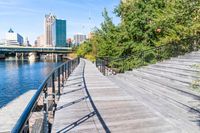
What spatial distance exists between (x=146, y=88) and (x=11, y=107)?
15.3m

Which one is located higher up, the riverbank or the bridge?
the bridge

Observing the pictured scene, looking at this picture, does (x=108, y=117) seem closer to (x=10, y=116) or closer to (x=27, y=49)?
(x=10, y=116)

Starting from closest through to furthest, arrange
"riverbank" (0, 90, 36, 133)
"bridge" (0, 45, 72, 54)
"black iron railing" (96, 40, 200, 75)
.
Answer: "riverbank" (0, 90, 36, 133)
"black iron railing" (96, 40, 200, 75)
"bridge" (0, 45, 72, 54)

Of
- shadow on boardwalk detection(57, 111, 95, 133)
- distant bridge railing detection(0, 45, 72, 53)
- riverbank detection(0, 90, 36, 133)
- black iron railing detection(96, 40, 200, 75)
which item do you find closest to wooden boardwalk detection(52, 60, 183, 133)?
shadow on boardwalk detection(57, 111, 95, 133)

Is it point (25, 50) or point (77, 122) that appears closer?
point (77, 122)

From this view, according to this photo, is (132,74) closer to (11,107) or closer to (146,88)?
(146,88)

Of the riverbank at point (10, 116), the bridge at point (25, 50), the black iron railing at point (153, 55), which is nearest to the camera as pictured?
the riverbank at point (10, 116)

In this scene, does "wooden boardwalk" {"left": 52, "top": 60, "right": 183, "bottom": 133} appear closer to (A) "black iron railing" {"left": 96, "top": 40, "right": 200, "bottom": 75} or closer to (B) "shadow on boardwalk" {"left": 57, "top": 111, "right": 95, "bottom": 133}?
(B) "shadow on boardwalk" {"left": 57, "top": 111, "right": 95, "bottom": 133}

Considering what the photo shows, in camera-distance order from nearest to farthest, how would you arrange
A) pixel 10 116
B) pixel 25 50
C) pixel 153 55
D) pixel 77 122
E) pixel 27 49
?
pixel 77 122 → pixel 10 116 → pixel 153 55 → pixel 25 50 → pixel 27 49

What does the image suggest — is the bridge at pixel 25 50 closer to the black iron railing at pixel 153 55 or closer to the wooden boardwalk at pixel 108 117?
the black iron railing at pixel 153 55

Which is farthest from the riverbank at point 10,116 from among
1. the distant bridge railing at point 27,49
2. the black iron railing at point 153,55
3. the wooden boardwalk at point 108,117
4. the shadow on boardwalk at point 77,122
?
the distant bridge railing at point 27,49

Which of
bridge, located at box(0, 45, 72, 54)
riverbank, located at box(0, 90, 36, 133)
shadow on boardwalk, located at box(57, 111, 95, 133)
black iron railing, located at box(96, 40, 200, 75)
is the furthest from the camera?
bridge, located at box(0, 45, 72, 54)

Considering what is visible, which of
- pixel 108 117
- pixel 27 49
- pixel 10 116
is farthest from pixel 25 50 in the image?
pixel 108 117

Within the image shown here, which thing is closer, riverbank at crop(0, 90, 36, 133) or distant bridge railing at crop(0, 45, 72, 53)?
riverbank at crop(0, 90, 36, 133)
